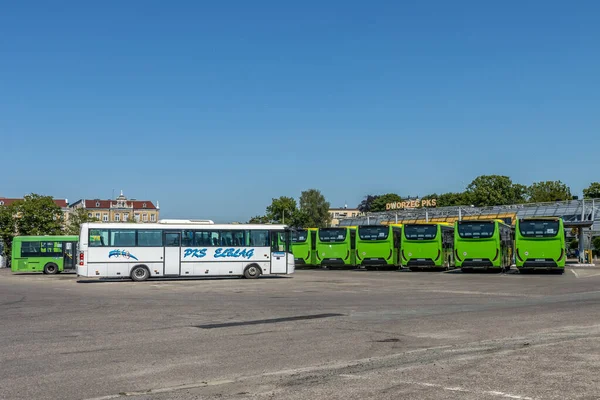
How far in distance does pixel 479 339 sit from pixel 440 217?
78365 millimetres

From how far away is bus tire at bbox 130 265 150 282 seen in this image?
31.0 metres

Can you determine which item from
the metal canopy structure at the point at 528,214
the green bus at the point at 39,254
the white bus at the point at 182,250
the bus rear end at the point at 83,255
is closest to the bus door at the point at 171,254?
the white bus at the point at 182,250

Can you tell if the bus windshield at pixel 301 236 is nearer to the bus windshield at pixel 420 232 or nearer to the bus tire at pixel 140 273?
the bus windshield at pixel 420 232

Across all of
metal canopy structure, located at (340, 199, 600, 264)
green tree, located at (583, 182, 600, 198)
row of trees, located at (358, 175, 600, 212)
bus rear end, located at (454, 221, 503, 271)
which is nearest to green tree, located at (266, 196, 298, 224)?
metal canopy structure, located at (340, 199, 600, 264)

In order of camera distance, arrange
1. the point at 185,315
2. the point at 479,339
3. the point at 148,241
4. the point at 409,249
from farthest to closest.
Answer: the point at 409,249
the point at 148,241
the point at 185,315
the point at 479,339

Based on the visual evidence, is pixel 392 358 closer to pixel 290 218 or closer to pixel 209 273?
pixel 209 273

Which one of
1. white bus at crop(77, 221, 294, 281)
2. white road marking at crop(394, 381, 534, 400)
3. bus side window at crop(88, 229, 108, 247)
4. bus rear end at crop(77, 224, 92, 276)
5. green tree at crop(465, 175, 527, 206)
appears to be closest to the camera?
A: white road marking at crop(394, 381, 534, 400)

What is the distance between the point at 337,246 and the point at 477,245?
11224 millimetres

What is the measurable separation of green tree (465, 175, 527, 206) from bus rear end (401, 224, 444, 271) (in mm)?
69989

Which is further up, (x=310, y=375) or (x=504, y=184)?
(x=504, y=184)

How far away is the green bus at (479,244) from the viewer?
1449 inches

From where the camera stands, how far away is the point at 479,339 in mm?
10789

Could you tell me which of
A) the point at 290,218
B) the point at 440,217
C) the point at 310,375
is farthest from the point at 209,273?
the point at 290,218

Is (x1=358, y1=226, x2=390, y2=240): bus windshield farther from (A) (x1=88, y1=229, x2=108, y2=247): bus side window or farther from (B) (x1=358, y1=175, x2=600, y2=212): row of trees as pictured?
(B) (x1=358, y1=175, x2=600, y2=212): row of trees
